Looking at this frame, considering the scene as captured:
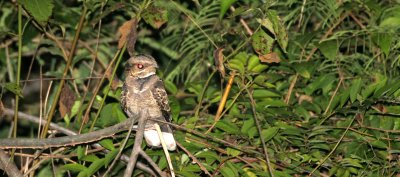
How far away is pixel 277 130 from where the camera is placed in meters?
4.04

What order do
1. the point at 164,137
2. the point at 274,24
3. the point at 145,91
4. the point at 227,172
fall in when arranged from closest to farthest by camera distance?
the point at 274,24
the point at 227,172
the point at 164,137
the point at 145,91

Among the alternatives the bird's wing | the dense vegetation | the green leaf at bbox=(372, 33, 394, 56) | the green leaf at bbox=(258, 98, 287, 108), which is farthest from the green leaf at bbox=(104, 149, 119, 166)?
the green leaf at bbox=(372, 33, 394, 56)

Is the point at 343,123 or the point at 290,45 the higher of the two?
the point at 290,45

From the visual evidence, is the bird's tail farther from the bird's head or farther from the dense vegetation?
the bird's head

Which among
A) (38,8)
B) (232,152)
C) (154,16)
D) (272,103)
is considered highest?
(38,8)

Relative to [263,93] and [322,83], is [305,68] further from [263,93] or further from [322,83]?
[263,93]

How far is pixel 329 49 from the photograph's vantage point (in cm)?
451

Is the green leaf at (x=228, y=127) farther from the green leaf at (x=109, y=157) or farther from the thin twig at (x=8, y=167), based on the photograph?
the thin twig at (x=8, y=167)

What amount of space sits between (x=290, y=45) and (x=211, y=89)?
2.07 feet

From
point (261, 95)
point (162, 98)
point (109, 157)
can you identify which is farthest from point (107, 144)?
point (261, 95)

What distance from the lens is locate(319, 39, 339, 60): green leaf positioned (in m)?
4.45

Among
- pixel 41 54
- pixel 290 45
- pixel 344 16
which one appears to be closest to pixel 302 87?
pixel 290 45

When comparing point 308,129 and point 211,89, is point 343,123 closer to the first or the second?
point 308,129

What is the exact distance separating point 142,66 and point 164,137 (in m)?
0.49
